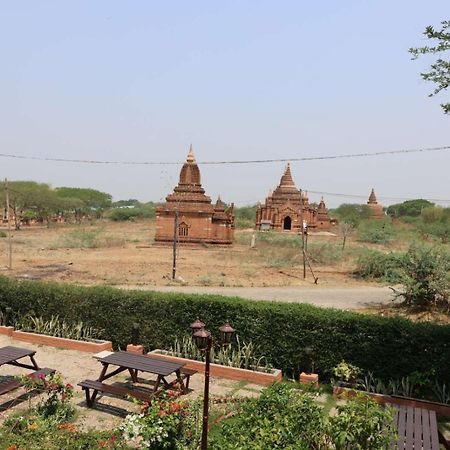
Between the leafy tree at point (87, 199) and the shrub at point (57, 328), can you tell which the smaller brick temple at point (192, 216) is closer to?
the shrub at point (57, 328)

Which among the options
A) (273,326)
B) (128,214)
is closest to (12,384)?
(273,326)

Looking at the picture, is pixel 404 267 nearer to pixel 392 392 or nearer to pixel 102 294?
pixel 392 392

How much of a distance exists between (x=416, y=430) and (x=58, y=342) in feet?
29.0

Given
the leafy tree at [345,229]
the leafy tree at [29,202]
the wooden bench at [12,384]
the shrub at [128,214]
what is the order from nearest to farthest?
the wooden bench at [12,384]
the leafy tree at [345,229]
the leafy tree at [29,202]
the shrub at [128,214]

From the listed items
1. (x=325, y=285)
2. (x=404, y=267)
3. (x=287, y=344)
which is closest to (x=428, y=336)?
(x=287, y=344)

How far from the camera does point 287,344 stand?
974cm

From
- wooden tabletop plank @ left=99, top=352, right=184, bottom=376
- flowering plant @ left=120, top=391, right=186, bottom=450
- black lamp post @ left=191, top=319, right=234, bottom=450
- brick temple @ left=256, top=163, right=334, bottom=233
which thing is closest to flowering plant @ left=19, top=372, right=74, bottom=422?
wooden tabletop plank @ left=99, top=352, right=184, bottom=376

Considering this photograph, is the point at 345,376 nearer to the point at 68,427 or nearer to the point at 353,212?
the point at 68,427

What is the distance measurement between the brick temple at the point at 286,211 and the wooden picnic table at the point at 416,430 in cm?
5089

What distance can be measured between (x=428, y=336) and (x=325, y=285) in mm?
13526

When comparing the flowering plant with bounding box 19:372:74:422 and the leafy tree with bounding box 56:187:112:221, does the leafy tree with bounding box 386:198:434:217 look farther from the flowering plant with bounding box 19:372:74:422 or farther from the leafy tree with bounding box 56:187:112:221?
the flowering plant with bounding box 19:372:74:422

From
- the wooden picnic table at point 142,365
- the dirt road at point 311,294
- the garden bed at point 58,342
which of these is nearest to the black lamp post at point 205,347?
the wooden picnic table at point 142,365

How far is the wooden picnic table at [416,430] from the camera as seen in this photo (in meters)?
5.32

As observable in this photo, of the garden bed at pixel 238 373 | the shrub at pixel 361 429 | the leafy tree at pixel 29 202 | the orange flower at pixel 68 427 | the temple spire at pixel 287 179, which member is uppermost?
the temple spire at pixel 287 179
